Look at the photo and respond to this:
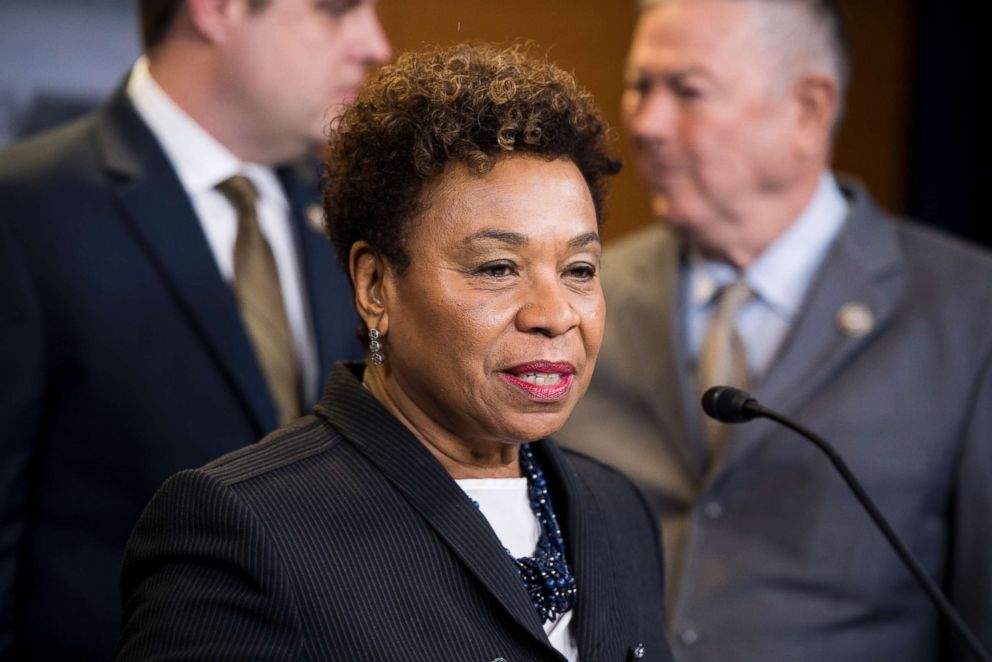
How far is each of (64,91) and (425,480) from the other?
136cm

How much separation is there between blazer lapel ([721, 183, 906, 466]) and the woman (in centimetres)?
94

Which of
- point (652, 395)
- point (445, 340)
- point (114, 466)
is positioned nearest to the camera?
point (445, 340)

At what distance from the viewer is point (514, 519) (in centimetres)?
165

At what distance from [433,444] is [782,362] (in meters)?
1.13

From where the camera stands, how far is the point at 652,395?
2.72 meters

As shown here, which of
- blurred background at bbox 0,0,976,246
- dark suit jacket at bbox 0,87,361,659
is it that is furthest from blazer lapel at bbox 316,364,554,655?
blurred background at bbox 0,0,976,246

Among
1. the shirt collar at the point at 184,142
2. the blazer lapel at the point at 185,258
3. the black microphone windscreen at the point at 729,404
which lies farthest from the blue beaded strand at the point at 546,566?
the shirt collar at the point at 184,142

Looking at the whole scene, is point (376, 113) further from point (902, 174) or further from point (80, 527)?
point (902, 174)

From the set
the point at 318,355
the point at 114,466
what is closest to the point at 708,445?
the point at 318,355

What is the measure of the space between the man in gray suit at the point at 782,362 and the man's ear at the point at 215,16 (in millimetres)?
865

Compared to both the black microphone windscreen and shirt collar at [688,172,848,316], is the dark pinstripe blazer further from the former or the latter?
shirt collar at [688,172,848,316]

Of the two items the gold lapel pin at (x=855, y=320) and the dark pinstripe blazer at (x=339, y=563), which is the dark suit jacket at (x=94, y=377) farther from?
the gold lapel pin at (x=855, y=320)

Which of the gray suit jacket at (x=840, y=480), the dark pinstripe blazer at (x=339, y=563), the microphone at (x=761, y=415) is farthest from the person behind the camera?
the gray suit jacket at (x=840, y=480)

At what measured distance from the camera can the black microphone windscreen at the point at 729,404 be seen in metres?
1.72
